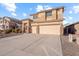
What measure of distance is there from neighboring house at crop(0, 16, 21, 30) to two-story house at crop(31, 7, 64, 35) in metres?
0.36

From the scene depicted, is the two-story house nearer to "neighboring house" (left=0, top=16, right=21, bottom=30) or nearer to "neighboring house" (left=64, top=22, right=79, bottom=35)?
"neighboring house" (left=64, top=22, right=79, bottom=35)

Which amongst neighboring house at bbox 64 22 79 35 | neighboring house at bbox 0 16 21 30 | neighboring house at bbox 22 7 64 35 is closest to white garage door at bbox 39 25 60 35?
Result: neighboring house at bbox 22 7 64 35

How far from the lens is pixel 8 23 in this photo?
2.88m

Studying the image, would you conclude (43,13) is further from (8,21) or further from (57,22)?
(8,21)

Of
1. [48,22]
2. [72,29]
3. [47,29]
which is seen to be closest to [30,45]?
[47,29]

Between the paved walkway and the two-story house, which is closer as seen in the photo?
the paved walkway

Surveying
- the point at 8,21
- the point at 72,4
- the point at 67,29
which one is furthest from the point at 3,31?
the point at 72,4

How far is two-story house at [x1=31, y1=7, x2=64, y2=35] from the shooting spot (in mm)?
2760

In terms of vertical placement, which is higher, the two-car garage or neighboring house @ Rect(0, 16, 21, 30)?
neighboring house @ Rect(0, 16, 21, 30)

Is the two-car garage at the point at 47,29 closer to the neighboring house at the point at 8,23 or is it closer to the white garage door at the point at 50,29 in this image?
the white garage door at the point at 50,29

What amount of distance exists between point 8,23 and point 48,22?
856mm

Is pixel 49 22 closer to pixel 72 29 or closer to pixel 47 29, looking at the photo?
pixel 47 29

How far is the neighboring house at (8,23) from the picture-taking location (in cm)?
280

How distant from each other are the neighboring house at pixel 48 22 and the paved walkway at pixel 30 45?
0.13 metres
